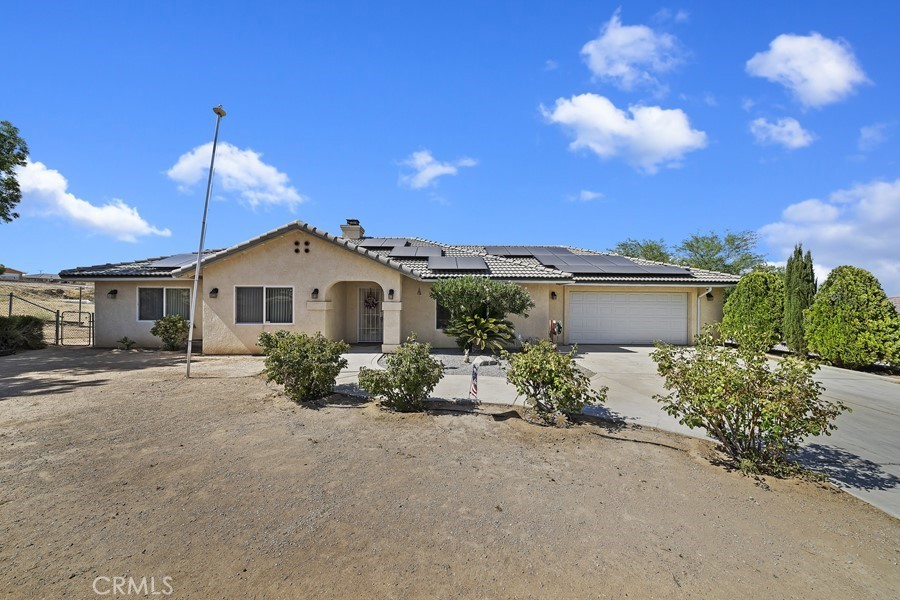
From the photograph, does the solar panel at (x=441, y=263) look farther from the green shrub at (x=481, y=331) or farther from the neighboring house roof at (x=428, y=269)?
the green shrub at (x=481, y=331)

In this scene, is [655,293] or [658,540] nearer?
[658,540]

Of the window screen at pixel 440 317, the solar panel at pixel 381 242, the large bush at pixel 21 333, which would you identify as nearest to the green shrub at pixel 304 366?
the window screen at pixel 440 317

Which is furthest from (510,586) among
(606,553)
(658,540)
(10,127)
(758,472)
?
(10,127)

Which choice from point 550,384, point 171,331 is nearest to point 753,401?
point 550,384

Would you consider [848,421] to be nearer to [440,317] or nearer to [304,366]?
[304,366]

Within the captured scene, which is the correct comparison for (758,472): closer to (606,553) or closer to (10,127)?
(606,553)

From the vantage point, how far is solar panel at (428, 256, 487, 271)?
15.0m

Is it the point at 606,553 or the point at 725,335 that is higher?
the point at 725,335

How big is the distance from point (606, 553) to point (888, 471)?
450 centimetres

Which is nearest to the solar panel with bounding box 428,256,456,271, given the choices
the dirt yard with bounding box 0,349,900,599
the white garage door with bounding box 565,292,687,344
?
the white garage door with bounding box 565,292,687,344

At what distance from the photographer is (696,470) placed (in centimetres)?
479

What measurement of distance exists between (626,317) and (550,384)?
39.3 feet

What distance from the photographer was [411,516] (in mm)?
3707

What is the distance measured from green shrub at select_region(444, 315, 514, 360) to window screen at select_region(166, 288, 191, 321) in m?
10.3
